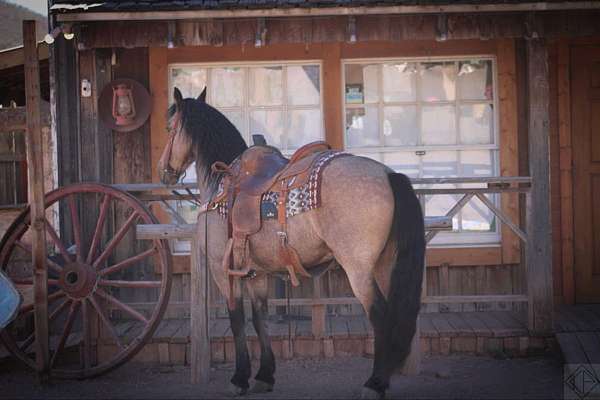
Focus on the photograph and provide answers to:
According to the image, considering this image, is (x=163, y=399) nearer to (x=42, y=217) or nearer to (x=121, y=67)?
(x=42, y=217)

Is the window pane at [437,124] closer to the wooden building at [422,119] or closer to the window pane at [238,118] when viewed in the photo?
the wooden building at [422,119]

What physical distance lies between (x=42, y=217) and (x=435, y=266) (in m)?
3.75

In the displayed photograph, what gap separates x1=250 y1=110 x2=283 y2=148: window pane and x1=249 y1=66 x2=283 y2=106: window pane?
4.0 inches

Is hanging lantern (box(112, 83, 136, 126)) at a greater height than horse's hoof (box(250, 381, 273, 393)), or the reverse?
hanging lantern (box(112, 83, 136, 126))

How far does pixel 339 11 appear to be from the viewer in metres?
5.67

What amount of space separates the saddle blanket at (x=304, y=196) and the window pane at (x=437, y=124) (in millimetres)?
2425

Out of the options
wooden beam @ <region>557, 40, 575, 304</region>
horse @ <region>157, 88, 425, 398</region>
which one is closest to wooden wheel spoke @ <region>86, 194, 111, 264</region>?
horse @ <region>157, 88, 425, 398</region>

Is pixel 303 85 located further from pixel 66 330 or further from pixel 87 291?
pixel 66 330

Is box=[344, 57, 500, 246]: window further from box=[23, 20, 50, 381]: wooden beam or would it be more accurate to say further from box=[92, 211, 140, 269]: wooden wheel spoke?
box=[23, 20, 50, 381]: wooden beam

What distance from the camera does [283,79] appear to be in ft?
23.0

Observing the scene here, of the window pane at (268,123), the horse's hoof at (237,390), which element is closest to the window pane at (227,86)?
the window pane at (268,123)

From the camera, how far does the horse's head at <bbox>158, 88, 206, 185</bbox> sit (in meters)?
5.31

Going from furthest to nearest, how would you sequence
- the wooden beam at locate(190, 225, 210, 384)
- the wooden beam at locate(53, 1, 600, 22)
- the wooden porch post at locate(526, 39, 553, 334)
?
the wooden porch post at locate(526, 39, 553, 334), the wooden beam at locate(53, 1, 600, 22), the wooden beam at locate(190, 225, 210, 384)

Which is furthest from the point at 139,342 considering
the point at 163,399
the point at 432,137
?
the point at 432,137
